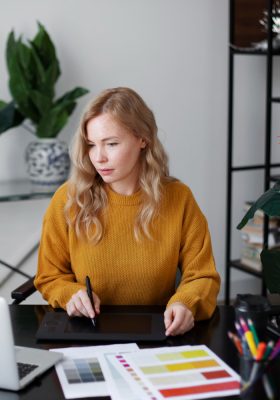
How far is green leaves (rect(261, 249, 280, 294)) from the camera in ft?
6.43

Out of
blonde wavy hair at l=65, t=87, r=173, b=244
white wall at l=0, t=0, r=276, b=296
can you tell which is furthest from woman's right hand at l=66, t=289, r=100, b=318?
white wall at l=0, t=0, r=276, b=296

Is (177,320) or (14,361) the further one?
(177,320)

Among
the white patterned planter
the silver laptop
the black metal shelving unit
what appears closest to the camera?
the silver laptop

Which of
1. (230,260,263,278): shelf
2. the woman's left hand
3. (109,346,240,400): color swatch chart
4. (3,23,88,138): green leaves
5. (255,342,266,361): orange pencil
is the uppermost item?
(3,23,88,138): green leaves

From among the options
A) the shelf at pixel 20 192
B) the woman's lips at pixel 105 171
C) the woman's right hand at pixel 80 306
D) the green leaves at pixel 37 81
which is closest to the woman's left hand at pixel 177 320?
the woman's right hand at pixel 80 306

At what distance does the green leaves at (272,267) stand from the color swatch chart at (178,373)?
0.39 meters

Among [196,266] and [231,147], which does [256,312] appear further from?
[231,147]

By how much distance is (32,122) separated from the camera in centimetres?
325

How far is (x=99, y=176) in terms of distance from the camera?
2139mm

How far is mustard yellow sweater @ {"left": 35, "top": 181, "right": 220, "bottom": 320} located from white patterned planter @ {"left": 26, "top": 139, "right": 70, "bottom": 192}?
1099mm

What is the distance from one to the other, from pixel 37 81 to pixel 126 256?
138 centimetres

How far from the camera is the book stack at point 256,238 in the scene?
368 centimetres

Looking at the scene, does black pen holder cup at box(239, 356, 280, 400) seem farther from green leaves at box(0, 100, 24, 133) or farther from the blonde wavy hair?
green leaves at box(0, 100, 24, 133)

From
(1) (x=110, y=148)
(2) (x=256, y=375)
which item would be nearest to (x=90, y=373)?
(2) (x=256, y=375)
